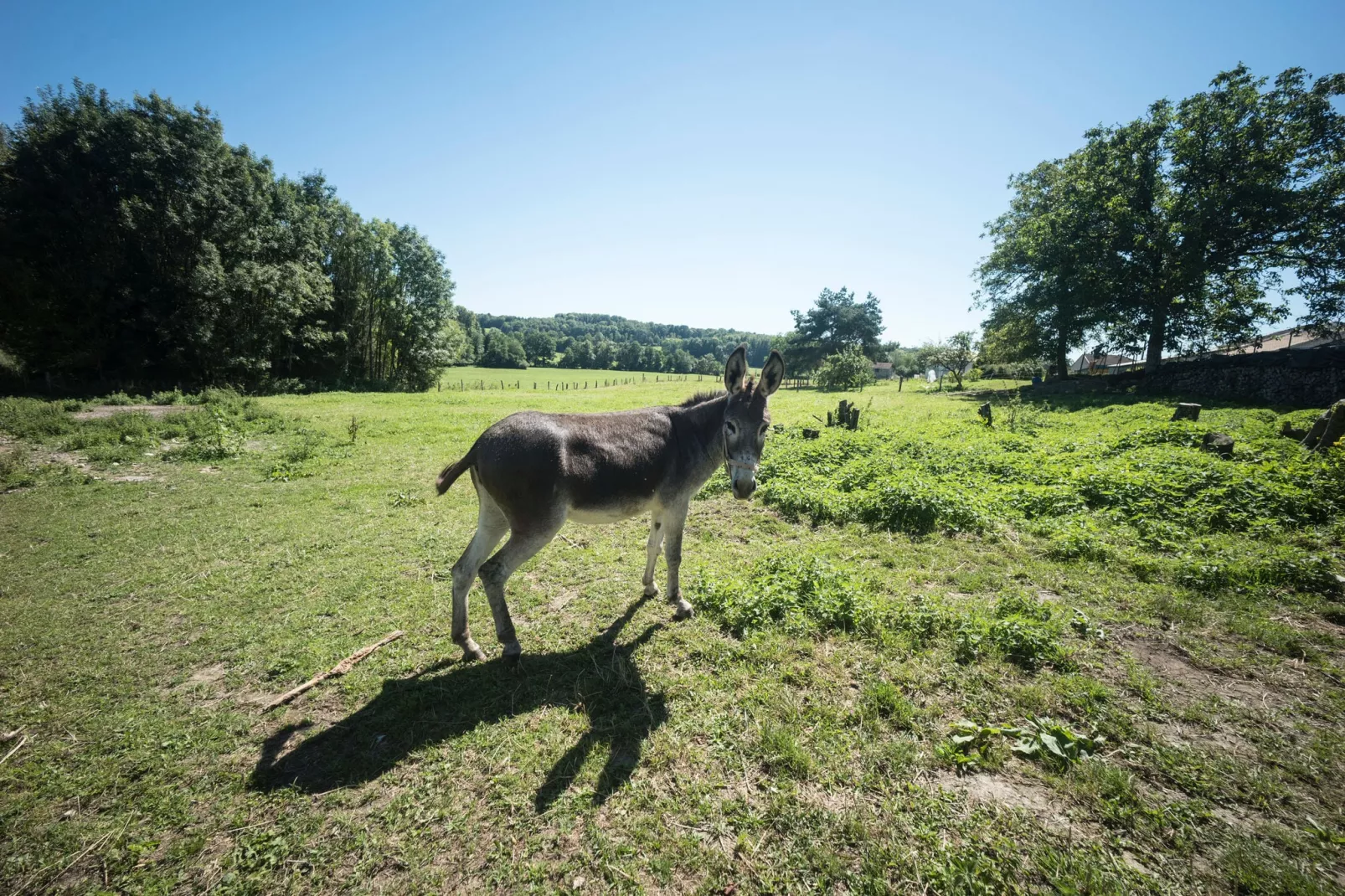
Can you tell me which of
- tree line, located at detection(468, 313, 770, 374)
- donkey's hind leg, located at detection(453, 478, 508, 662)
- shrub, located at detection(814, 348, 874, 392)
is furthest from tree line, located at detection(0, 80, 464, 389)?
shrub, located at detection(814, 348, 874, 392)

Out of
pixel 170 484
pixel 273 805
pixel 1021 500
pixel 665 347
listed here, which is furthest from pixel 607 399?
pixel 665 347

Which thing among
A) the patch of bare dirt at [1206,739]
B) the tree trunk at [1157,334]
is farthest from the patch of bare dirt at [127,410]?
the tree trunk at [1157,334]

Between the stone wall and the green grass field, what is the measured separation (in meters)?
19.4

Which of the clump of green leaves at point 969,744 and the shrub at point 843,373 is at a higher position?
the shrub at point 843,373

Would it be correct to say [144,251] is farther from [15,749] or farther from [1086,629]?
[1086,629]

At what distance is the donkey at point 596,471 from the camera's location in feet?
15.2

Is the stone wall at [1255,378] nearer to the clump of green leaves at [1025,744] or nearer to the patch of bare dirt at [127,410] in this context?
the clump of green leaves at [1025,744]

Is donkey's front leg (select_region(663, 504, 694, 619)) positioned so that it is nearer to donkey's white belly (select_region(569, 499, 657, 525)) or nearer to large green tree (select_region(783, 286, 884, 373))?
donkey's white belly (select_region(569, 499, 657, 525))

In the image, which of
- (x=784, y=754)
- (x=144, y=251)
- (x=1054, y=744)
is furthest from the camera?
(x=144, y=251)

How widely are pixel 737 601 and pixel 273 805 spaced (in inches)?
179

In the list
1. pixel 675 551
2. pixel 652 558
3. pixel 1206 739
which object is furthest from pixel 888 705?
pixel 652 558

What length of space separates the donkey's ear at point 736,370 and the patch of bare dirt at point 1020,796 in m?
4.27

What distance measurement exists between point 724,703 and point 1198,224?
40431 mm

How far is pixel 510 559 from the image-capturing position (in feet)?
15.4
